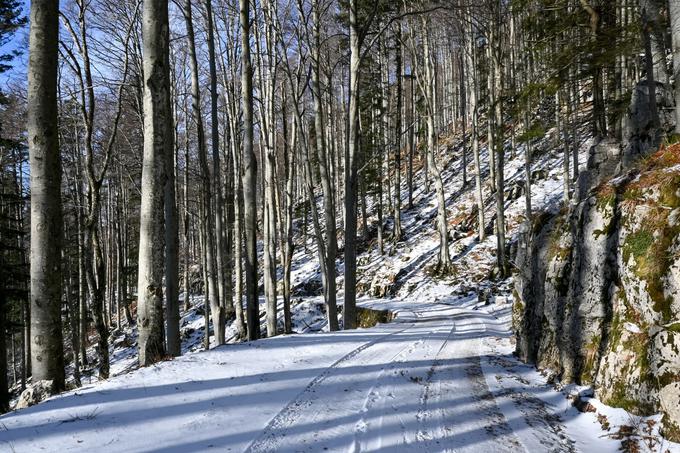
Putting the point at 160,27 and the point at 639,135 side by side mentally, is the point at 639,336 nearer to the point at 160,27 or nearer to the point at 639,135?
the point at 639,135

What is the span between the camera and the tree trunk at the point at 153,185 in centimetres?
555

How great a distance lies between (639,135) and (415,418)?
7475 millimetres

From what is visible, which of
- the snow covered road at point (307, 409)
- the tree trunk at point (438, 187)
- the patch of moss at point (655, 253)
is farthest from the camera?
the tree trunk at point (438, 187)

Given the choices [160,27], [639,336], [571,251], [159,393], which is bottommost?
[159,393]

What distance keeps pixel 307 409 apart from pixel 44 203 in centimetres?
412

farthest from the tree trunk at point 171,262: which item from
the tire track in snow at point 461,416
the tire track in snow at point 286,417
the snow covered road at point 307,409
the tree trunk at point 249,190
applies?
the tire track in snow at point 461,416

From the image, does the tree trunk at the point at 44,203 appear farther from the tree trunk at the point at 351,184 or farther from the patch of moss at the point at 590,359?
the tree trunk at the point at 351,184

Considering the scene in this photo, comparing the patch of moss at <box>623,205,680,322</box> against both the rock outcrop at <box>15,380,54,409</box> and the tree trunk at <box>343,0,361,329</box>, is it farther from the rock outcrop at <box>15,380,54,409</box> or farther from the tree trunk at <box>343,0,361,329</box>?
the tree trunk at <box>343,0,361,329</box>

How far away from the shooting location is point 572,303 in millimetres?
5453

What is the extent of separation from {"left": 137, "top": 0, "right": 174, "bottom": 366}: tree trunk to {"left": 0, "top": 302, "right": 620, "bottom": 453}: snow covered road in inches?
29.6

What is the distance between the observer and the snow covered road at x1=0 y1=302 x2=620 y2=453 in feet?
10.7

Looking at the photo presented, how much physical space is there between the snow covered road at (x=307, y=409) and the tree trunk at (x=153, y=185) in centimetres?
75

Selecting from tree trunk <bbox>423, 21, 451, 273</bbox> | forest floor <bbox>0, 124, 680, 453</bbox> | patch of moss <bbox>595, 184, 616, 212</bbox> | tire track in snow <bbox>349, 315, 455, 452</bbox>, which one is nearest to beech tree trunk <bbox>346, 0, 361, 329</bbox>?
forest floor <bbox>0, 124, 680, 453</bbox>

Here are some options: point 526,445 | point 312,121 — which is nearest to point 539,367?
point 526,445
